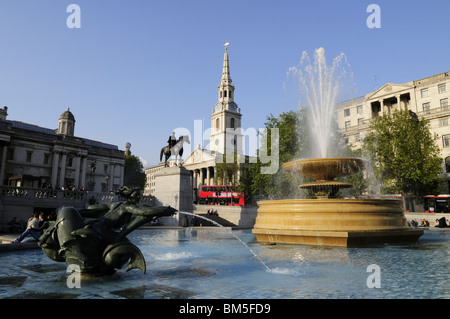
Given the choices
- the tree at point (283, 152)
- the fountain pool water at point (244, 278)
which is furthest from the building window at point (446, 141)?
the fountain pool water at point (244, 278)

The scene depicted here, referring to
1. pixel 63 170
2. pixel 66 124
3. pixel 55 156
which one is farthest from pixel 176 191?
pixel 66 124

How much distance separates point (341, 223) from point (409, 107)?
144 feet

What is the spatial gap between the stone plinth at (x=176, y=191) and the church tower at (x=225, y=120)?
223ft

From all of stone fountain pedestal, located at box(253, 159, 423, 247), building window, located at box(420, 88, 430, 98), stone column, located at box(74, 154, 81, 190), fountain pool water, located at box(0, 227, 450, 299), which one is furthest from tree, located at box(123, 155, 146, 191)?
fountain pool water, located at box(0, 227, 450, 299)

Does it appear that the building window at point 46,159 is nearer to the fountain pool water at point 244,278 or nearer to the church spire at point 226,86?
the fountain pool water at point 244,278

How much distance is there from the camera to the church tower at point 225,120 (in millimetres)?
93438

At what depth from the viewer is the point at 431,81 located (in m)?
42.6

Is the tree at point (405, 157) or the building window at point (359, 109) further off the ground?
the building window at point (359, 109)

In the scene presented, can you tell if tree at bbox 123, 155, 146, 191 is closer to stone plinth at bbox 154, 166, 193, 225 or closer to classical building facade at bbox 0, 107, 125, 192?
classical building facade at bbox 0, 107, 125, 192

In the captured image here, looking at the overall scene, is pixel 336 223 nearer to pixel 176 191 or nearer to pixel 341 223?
pixel 341 223

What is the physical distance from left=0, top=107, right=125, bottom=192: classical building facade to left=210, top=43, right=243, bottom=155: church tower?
3698 cm
